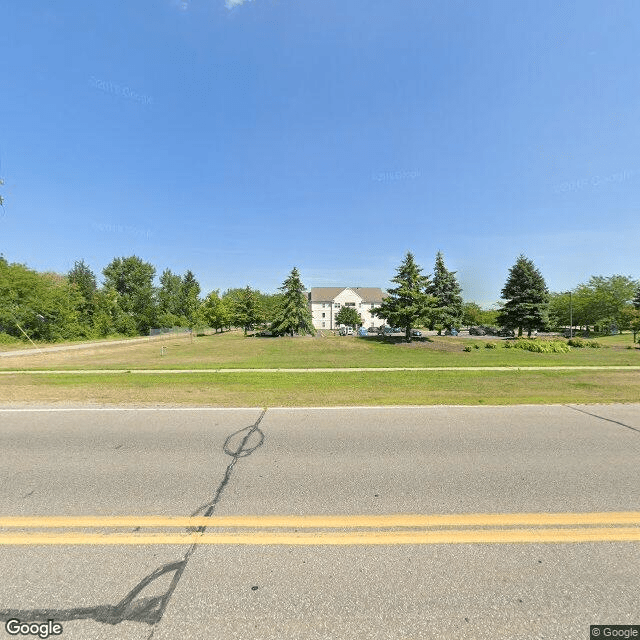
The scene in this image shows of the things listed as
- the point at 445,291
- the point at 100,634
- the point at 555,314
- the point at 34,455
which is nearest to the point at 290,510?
the point at 100,634

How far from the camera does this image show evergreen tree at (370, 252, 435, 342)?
28406mm

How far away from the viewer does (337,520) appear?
3.13 metres

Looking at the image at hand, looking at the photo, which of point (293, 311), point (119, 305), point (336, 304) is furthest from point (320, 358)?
point (336, 304)

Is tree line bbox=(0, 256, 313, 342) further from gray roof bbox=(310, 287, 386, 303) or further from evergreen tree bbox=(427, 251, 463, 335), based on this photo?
evergreen tree bbox=(427, 251, 463, 335)

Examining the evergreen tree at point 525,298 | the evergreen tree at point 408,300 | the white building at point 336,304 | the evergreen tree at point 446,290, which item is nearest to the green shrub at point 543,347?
the evergreen tree at point 408,300

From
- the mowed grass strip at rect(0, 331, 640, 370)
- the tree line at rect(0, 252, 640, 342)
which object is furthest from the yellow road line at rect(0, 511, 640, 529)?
the tree line at rect(0, 252, 640, 342)

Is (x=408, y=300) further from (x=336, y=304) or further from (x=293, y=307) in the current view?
(x=336, y=304)

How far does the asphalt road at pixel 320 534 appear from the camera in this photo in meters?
2.13

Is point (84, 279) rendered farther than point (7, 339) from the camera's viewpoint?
Yes

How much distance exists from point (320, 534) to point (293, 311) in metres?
33.2

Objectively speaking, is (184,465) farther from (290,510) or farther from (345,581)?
(345,581)

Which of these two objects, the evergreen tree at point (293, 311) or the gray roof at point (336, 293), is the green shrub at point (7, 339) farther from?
the gray roof at point (336, 293)

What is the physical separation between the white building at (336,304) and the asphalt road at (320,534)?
226 feet

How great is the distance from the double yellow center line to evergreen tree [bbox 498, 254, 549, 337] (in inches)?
1496
